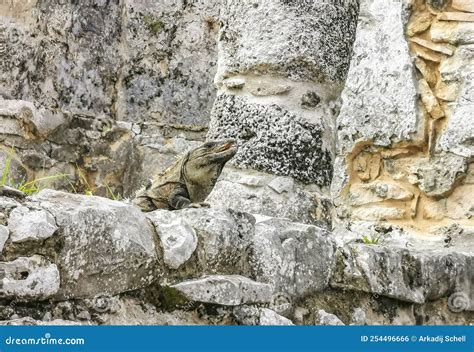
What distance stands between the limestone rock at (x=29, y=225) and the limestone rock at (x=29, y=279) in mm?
55

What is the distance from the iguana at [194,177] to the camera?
3445mm

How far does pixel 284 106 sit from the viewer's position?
3.93 m

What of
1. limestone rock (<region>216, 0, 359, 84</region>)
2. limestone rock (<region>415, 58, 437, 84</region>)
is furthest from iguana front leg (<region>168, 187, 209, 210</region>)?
limestone rock (<region>415, 58, 437, 84</region>)

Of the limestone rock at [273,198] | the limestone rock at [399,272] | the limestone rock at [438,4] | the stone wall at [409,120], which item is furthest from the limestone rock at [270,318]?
the limestone rock at [438,4]

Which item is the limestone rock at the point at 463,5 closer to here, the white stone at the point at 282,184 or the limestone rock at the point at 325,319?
the white stone at the point at 282,184

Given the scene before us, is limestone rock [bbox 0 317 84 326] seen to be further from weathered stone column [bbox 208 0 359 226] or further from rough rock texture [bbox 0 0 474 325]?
weathered stone column [bbox 208 0 359 226]

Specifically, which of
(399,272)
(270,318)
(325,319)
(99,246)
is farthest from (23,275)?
(399,272)

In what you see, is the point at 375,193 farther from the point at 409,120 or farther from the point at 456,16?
the point at 456,16

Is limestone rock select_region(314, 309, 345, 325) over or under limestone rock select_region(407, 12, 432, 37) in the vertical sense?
under

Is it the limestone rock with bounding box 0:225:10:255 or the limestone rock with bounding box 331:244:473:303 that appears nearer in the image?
the limestone rock with bounding box 0:225:10:255

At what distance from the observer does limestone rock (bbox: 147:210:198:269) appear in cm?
267

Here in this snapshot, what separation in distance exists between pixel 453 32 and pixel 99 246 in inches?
157

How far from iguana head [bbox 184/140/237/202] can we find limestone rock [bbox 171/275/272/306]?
69cm

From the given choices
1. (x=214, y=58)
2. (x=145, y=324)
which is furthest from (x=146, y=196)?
(x=214, y=58)
